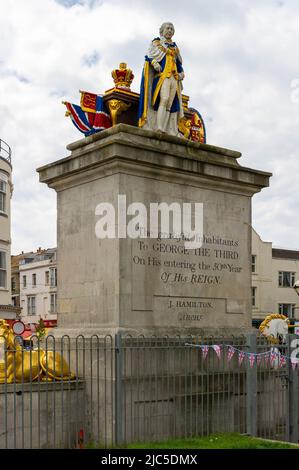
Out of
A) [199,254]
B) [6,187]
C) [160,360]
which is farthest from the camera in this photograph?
[6,187]

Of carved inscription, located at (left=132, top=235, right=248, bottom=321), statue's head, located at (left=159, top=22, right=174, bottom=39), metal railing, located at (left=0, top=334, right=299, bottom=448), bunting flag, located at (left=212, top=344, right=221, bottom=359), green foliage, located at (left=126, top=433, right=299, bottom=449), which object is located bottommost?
green foliage, located at (left=126, top=433, right=299, bottom=449)

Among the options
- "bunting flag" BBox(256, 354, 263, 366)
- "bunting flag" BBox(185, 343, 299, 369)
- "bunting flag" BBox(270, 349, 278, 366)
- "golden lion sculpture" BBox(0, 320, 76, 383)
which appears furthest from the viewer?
"bunting flag" BBox(270, 349, 278, 366)

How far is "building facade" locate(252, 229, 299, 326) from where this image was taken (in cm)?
6084

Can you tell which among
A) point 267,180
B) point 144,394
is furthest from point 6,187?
point 144,394

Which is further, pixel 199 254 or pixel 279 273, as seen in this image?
pixel 279 273

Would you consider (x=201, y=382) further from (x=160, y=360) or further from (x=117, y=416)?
(x=117, y=416)

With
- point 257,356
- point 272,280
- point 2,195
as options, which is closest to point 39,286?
point 272,280

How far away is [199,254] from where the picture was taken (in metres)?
13.5

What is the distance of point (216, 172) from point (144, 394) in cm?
462

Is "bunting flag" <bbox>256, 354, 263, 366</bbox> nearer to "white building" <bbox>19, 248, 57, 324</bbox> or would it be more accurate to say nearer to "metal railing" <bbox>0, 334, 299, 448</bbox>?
"metal railing" <bbox>0, 334, 299, 448</bbox>

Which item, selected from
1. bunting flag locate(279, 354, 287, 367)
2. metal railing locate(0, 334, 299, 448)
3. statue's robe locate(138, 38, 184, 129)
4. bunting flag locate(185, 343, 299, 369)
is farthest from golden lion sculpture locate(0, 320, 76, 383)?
statue's robe locate(138, 38, 184, 129)

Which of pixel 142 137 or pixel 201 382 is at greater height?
pixel 142 137

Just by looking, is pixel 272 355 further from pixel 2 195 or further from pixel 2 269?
pixel 2 195

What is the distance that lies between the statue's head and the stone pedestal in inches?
89.3
